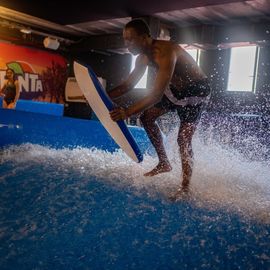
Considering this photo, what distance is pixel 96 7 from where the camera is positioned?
639 cm

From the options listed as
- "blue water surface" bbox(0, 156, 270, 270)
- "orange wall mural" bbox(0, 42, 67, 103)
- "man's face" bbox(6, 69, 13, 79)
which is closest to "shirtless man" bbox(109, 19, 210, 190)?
"blue water surface" bbox(0, 156, 270, 270)

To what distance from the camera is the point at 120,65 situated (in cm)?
1133

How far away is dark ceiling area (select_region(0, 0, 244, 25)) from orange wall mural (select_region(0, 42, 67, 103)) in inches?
144

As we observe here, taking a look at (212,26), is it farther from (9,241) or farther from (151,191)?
(9,241)

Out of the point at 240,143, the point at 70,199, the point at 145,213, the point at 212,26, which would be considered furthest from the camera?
the point at 212,26

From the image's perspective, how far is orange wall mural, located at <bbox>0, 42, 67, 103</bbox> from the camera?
415 inches

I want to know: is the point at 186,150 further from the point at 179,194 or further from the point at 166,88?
the point at 166,88

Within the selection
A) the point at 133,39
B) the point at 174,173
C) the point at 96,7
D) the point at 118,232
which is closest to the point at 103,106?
the point at 133,39

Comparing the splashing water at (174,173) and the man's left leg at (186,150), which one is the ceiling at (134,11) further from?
the man's left leg at (186,150)

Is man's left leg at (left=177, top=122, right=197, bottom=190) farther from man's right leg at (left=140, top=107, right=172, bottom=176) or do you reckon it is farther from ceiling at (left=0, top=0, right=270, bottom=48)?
ceiling at (left=0, top=0, right=270, bottom=48)

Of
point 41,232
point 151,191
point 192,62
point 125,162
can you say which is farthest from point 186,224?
point 125,162

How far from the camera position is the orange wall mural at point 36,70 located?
10.5 metres

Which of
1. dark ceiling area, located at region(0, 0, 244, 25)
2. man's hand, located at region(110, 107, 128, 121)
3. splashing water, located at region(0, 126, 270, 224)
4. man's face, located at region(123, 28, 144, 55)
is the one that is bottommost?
splashing water, located at region(0, 126, 270, 224)

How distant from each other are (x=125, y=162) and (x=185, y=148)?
2.77ft
